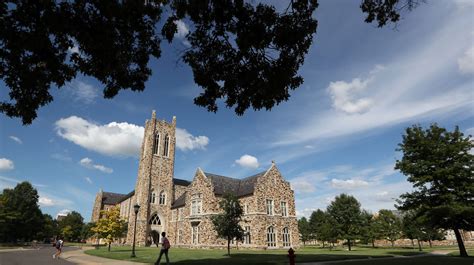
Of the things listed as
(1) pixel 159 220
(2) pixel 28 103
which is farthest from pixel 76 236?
(2) pixel 28 103

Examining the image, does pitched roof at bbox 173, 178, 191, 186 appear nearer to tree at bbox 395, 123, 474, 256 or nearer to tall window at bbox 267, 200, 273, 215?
tall window at bbox 267, 200, 273, 215

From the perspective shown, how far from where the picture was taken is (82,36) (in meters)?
8.70

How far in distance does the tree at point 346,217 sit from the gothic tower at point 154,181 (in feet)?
97.3

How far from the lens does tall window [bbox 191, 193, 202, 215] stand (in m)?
44.9

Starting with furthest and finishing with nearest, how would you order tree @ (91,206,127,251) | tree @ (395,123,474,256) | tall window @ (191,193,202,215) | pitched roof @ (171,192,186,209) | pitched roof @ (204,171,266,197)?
pitched roof @ (171,192,186,209) < tall window @ (191,193,202,215) < pitched roof @ (204,171,266,197) < tree @ (91,206,127,251) < tree @ (395,123,474,256)

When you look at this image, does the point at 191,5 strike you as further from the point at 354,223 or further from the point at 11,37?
the point at 354,223

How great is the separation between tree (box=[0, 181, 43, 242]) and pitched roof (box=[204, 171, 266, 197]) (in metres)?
38.2

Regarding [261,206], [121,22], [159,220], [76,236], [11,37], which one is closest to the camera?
[11,37]

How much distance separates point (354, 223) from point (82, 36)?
41.1 metres

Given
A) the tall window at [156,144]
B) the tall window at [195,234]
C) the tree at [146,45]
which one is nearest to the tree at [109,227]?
the tall window at [195,234]

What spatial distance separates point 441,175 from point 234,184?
29980 mm

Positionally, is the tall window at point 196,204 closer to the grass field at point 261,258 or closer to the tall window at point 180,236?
the tall window at point 180,236

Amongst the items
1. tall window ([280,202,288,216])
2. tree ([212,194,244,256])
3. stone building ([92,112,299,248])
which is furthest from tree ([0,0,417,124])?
tall window ([280,202,288,216])

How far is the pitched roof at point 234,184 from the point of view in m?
43.8
